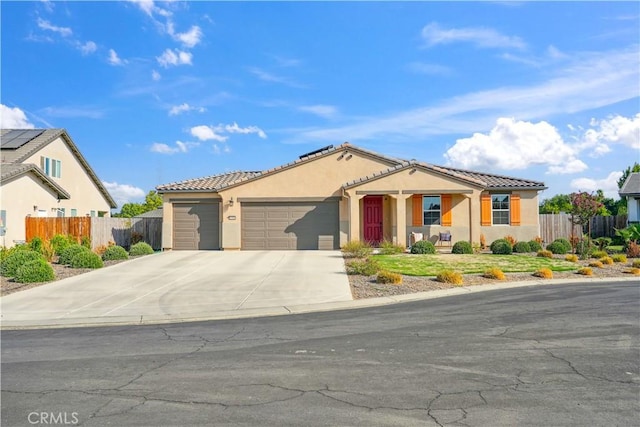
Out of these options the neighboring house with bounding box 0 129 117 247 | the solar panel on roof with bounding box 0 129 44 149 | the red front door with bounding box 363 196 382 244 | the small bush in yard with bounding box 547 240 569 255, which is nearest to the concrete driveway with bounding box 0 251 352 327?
the red front door with bounding box 363 196 382 244

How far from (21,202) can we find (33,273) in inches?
507

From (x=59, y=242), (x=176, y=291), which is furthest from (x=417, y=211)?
(x=59, y=242)

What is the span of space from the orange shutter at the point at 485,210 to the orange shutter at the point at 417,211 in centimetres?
344

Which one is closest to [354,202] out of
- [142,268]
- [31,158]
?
[142,268]

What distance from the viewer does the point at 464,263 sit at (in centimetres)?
1939

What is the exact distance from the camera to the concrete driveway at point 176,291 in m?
11.5

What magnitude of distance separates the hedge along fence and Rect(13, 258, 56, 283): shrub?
9.30 meters

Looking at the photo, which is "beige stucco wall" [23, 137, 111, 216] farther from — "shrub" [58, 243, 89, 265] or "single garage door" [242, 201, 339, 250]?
"shrub" [58, 243, 89, 265]

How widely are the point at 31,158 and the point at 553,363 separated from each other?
31615 millimetres

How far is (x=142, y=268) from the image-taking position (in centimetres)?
1892

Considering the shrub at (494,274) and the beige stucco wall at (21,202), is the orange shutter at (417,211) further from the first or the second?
the beige stucco wall at (21,202)

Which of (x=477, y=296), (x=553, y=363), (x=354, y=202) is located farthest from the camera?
(x=354, y=202)

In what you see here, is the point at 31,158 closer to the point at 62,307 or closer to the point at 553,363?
the point at 62,307

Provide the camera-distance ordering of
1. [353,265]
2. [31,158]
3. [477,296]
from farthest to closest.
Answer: [31,158]
[353,265]
[477,296]
